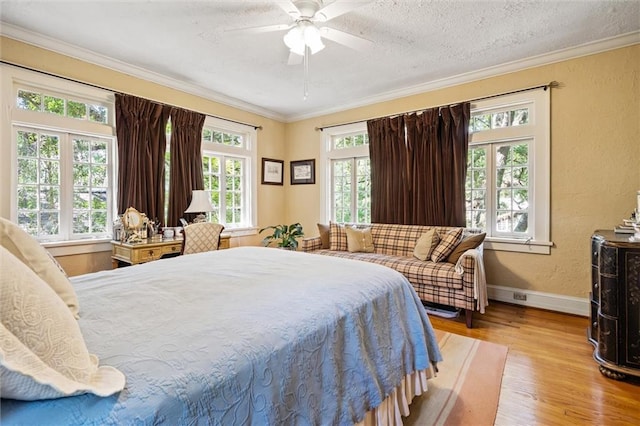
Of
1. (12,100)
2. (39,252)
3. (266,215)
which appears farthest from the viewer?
(266,215)

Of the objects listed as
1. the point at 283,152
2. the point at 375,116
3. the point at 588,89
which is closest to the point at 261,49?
the point at 375,116

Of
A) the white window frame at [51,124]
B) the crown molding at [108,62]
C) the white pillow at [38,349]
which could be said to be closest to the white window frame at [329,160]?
the crown molding at [108,62]

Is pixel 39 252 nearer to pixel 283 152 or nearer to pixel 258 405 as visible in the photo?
pixel 258 405

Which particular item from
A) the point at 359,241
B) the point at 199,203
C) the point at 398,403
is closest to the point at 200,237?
the point at 199,203

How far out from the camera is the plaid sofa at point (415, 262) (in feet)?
9.68

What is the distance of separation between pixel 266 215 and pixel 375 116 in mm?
2425

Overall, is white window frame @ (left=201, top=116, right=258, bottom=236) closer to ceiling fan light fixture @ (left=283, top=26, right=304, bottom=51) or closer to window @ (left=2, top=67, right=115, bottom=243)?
window @ (left=2, top=67, right=115, bottom=243)

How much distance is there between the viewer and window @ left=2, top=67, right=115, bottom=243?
283 centimetres

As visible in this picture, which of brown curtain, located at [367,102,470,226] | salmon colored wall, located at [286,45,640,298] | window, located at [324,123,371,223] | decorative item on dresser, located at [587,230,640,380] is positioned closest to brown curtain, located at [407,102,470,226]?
brown curtain, located at [367,102,470,226]

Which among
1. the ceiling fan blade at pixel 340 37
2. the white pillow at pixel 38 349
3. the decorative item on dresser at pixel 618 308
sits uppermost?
the ceiling fan blade at pixel 340 37

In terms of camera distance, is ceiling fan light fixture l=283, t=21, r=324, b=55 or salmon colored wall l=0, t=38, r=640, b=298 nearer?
ceiling fan light fixture l=283, t=21, r=324, b=55

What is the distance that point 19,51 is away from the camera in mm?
2752

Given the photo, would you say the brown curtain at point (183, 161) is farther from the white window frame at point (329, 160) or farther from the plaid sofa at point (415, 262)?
the white window frame at point (329, 160)

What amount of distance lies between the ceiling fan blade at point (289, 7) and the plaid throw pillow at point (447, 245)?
2.67 m
